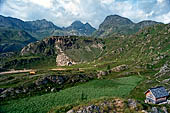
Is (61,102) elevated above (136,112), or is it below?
below

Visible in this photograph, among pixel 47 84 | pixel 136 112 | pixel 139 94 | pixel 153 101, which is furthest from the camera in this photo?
pixel 47 84

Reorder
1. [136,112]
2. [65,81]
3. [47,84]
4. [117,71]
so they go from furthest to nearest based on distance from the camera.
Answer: [117,71] → [65,81] → [47,84] → [136,112]

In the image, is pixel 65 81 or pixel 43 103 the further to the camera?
pixel 65 81

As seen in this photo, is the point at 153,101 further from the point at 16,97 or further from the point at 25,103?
the point at 16,97

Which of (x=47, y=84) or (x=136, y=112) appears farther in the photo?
(x=47, y=84)

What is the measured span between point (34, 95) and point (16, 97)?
36.1ft

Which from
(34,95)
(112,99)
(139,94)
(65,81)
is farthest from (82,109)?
(65,81)

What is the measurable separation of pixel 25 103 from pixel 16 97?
16.6 metres

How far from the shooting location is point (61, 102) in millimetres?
78625

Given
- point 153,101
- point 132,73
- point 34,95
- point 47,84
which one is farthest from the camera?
point 132,73

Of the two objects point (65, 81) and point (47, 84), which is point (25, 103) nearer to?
point (47, 84)

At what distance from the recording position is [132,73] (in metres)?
162

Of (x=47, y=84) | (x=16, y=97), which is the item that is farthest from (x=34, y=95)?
(x=47, y=84)

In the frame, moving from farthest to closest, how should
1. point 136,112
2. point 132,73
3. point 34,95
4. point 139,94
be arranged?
point 132,73 < point 34,95 < point 139,94 < point 136,112
